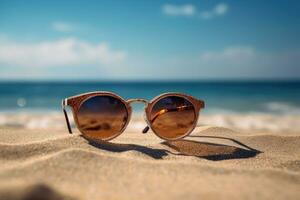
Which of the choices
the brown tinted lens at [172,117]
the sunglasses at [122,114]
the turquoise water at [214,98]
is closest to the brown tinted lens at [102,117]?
the sunglasses at [122,114]

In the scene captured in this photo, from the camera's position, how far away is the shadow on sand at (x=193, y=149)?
259 cm

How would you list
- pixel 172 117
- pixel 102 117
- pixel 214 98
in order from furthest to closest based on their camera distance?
1. pixel 214 98
2. pixel 172 117
3. pixel 102 117

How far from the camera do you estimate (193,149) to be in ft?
9.43

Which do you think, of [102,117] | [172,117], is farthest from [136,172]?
[172,117]

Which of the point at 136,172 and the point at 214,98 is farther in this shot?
the point at 214,98

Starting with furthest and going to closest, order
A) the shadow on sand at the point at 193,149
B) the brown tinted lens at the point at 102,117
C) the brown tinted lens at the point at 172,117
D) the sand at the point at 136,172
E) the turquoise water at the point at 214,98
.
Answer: the turquoise water at the point at 214,98
the brown tinted lens at the point at 172,117
the brown tinted lens at the point at 102,117
the shadow on sand at the point at 193,149
the sand at the point at 136,172

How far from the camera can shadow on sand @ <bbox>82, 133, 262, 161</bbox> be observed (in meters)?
2.59

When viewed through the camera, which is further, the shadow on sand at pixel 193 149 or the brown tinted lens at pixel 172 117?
the brown tinted lens at pixel 172 117

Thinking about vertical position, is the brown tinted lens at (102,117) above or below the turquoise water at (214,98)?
above

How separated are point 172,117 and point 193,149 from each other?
319 millimetres

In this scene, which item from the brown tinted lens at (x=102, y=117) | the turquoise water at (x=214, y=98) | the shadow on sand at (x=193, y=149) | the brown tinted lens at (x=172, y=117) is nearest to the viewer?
the shadow on sand at (x=193, y=149)

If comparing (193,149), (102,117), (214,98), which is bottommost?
(214,98)

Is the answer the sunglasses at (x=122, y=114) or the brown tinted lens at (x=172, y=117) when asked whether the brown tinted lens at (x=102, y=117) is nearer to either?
the sunglasses at (x=122, y=114)

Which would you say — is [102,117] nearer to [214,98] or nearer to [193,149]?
[193,149]
